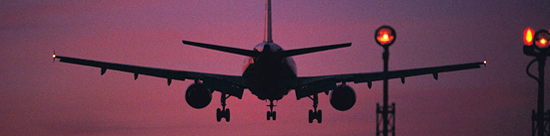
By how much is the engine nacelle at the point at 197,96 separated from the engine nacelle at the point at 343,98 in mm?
7288

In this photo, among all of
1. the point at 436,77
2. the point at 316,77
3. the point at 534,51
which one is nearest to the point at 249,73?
the point at 316,77

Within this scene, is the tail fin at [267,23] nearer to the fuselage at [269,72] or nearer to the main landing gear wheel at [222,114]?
the main landing gear wheel at [222,114]

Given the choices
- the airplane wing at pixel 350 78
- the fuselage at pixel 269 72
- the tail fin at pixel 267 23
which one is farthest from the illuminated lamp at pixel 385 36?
the tail fin at pixel 267 23

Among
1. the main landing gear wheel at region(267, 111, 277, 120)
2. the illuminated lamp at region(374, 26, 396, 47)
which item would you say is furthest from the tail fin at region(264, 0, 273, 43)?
the illuminated lamp at region(374, 26, 396, 47)

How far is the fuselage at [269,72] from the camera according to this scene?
143 feet

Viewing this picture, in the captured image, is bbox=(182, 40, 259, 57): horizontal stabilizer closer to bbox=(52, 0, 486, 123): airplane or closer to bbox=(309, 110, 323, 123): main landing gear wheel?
bbox=(52, 0, 486, 123): airplane

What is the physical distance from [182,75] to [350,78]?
35.2 ft

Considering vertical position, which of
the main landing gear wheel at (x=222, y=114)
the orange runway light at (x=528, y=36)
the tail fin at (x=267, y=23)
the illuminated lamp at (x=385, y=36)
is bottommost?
the illuminated lamp at (x=385, y=36)

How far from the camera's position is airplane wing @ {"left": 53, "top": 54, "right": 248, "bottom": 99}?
4731cm

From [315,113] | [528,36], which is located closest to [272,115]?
[315,113]

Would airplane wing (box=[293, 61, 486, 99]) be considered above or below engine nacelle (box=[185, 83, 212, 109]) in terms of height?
above

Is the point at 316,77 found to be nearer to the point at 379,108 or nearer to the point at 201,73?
the point at 201,73

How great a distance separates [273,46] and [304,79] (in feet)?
17.1

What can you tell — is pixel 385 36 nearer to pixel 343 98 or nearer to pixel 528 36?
pixel 528 36
